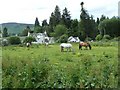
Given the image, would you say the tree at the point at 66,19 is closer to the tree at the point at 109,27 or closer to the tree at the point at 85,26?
the tree at the point at 85,26

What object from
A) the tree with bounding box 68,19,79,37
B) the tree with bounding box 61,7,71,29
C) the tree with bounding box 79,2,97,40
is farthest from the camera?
the tree with bounding box 61,7,71,29

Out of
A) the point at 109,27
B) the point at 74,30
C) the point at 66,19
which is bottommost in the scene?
the point at 74,30

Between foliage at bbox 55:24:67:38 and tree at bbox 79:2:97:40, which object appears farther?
foliage at bbox 55:24:67:38

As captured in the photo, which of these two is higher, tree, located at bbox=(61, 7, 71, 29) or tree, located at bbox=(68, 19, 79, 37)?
tree, located at bbox=(61, 7, 71, 29)

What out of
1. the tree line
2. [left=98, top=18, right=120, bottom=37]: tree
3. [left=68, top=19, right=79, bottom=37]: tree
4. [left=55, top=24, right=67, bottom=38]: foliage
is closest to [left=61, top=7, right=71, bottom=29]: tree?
the tree line

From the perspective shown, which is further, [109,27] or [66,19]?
[66,19]

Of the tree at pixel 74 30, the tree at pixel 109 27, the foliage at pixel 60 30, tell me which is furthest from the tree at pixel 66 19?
the tree at pixel 109 27

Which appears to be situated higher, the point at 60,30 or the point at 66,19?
the point at 66,19

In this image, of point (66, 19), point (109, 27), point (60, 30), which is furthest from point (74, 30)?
point (109, 27)

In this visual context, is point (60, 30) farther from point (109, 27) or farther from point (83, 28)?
point (109, 27)

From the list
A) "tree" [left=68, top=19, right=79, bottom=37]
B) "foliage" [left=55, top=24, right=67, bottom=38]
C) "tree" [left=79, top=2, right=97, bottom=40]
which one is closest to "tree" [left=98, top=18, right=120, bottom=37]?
"tree" [left=79, top=2, right=97, bottom=40]

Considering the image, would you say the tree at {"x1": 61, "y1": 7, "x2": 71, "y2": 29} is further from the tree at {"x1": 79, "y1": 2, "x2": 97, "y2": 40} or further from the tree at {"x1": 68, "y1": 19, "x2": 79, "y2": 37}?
the tree at {"x1": 79, "y1": 2, "x2": 97, "y2": 40}

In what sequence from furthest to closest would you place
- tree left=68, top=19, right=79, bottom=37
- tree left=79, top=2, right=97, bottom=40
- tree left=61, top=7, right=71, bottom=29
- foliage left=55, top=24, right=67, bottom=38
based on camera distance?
tree left=61, top=7, right=71, bottom=29 < tree left=68, top=19, right=79, bottom=37 < foliage left=55, top=24, right=67, bottom=38 < tree left=79, top=2, right=97, bottom=40

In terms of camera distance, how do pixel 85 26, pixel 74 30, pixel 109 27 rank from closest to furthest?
1. pixel 109 27
2. pixel 85 26
3. pixel 74 30
